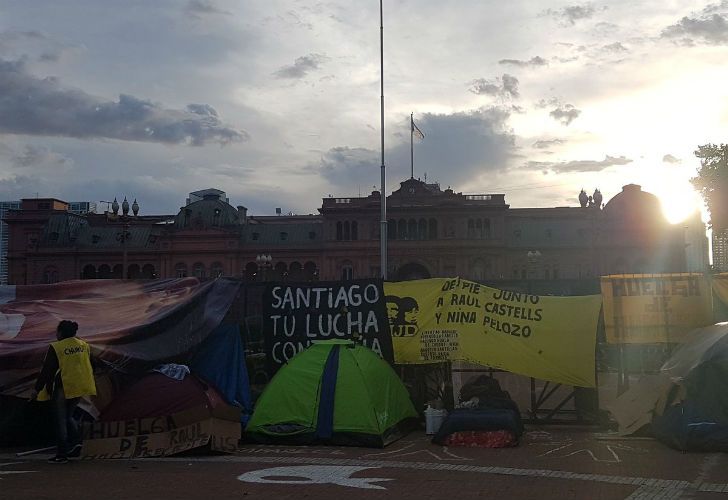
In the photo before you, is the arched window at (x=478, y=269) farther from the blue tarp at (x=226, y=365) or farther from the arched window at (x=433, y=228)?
the blue tarp at (x=226, y=365)

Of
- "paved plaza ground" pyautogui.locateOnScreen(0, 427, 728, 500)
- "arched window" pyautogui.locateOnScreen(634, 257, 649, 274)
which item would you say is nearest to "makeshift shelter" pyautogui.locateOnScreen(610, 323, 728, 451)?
"paved plaza ground" pyautogui.locateOnScreen(0, 427, 728, 500)

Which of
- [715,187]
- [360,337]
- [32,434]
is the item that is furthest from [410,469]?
[715,187]

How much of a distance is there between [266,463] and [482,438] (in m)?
3.36

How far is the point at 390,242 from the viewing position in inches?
2891

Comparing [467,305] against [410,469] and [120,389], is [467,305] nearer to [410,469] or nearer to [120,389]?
[410,469]

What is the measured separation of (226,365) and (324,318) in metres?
2.07

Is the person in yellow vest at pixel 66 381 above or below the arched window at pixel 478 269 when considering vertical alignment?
below

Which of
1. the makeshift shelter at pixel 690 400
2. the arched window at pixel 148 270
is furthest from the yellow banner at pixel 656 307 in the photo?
the arched window at pixel 148 270

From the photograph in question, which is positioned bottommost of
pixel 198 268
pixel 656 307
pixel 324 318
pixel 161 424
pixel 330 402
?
pixel 161 424

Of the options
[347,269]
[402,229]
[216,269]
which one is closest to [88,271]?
[216,269]

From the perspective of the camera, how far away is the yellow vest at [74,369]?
10.8m

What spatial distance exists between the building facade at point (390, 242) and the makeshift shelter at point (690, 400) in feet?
191

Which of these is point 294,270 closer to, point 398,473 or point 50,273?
point 50,273

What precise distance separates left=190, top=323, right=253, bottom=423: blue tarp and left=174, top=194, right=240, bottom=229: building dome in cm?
6573
